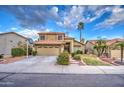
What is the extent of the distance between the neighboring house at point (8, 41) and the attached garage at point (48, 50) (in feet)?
4.03

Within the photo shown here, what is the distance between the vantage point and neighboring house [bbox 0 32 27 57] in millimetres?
15296

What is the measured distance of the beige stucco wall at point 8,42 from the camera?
614 inches

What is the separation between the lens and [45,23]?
1233 cm

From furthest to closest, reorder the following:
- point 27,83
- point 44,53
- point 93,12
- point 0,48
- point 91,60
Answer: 1. point 0,48
2. point 44,53
3. point 91,60
4. point 93,12
5. point 27,83

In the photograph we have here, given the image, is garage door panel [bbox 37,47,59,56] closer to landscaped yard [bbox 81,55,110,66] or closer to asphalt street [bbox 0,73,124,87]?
landscaped yard [bbox 81,55,110,66]

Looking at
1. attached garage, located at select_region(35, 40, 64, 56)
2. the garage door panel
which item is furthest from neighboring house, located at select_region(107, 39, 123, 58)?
the garage door panel

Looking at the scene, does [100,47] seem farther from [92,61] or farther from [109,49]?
[92,61]

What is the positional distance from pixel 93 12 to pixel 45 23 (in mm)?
2722

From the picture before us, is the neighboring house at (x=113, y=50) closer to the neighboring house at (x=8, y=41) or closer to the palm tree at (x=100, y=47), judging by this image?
the palm tree at (x=100, y=47)

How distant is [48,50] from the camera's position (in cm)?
1480

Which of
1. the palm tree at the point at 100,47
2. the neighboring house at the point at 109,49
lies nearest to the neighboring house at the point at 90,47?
the neighboring house at the point at 109,49

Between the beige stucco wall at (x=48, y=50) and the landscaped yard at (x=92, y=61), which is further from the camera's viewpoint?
the beige stucco wall at (x=48, y=50)
